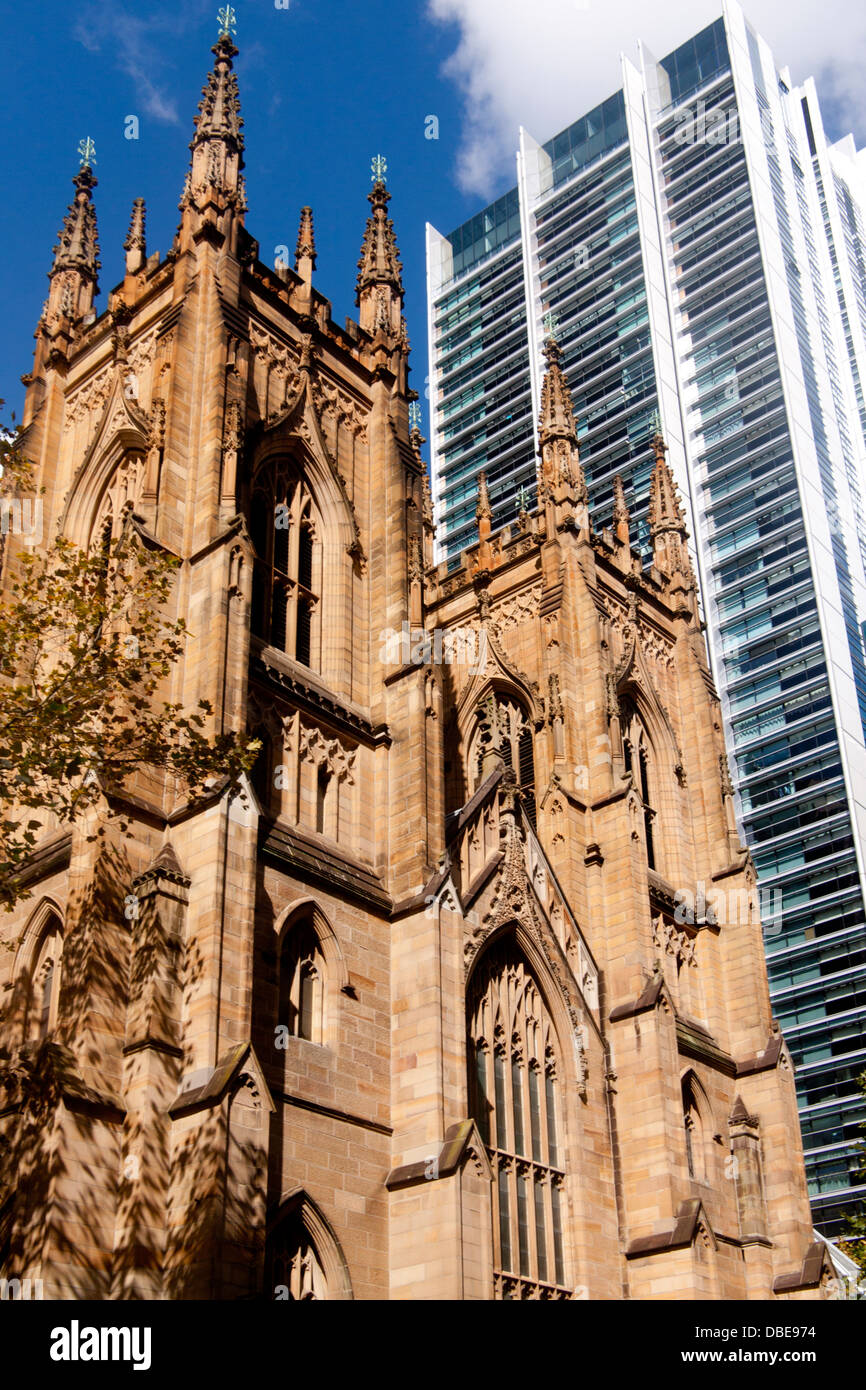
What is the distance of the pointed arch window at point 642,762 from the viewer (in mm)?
38125

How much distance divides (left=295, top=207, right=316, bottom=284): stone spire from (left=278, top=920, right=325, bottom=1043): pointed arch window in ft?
50.9

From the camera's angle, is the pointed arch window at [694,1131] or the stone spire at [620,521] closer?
the pointed arch window at [694,1131]

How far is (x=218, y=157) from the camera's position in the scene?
3169cm

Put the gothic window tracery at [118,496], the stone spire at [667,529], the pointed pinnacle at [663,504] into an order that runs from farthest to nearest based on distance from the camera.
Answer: the pointed pinnacle at [663,504] < the stone spire at [667,529] < the gothic window tracery at [118,496]

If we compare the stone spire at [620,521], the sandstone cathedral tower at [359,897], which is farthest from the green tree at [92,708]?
the stone spire at [620,521]

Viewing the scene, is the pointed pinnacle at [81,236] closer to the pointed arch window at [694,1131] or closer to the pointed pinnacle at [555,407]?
the pointed pinnacle at [555,407]

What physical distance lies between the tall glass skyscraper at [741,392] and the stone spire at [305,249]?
44.5m

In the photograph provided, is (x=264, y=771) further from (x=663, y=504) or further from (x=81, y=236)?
(x=663, y=504)

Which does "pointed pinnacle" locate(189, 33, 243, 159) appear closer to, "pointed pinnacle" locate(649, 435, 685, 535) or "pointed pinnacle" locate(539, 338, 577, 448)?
"pointed pinnacle" locate(539, 338, 577, 448)

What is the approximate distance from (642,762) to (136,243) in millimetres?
17683

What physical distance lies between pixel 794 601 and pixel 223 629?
61.9 meters

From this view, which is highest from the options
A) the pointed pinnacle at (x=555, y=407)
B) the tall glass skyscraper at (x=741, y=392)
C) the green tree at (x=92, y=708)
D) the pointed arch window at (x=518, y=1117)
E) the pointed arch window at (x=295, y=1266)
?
the tall glass skyscraper at (x=741, y=392)

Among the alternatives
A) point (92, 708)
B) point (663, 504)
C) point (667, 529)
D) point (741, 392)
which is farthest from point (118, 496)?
point (741, 392)
